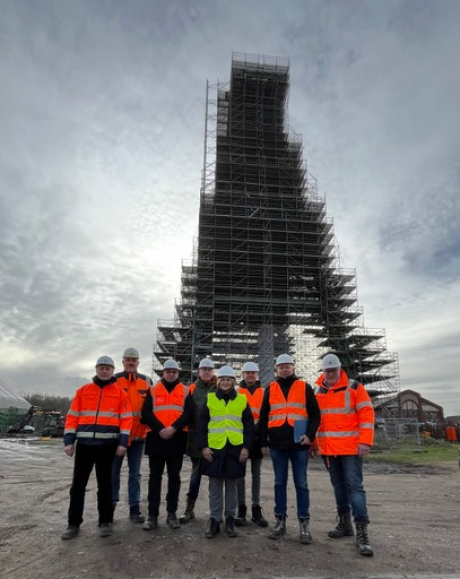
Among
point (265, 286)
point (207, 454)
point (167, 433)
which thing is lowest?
point (207, 454)

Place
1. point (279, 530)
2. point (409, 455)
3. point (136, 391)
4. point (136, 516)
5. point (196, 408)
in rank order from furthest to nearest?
point (409, 455) → point (136, 391) → point (196, 408) → point (136, 516) → point (279, 530)

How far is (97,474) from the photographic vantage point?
4.71m

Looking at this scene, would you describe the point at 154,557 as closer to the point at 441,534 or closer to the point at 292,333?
the point at 441,534

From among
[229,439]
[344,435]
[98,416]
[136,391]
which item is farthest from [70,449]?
[344,435]

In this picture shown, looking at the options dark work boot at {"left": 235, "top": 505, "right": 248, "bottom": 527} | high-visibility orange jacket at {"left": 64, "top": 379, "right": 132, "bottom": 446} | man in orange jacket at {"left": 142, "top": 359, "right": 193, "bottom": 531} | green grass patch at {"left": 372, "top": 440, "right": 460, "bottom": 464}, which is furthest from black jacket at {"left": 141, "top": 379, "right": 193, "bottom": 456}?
green grass patch at {"left": 372, "top": 440, "right": 460, "bottom": 464}

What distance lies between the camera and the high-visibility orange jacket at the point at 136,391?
543 cm

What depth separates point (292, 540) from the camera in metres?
4.34

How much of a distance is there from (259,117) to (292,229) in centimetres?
1330

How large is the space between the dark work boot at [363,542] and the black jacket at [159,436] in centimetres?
213

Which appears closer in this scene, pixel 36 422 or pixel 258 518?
pixel 258 518

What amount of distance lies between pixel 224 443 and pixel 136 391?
1.54 metres

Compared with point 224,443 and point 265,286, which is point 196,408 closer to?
point 224,443

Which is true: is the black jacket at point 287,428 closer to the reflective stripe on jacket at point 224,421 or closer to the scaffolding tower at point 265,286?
the reflective stripe on jacket at point 224,421

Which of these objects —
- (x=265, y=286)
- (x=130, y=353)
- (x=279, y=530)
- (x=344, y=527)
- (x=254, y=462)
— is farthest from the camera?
(x=265, y=286)
